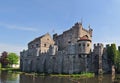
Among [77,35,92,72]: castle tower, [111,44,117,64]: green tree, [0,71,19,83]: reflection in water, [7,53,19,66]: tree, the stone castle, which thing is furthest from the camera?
[7,53,19,66]: tree

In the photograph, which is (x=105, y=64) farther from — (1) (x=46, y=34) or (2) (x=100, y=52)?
(1) (x=46, y=34)

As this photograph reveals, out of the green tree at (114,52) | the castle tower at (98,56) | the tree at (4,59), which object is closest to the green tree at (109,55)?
the green tree at (114,52)

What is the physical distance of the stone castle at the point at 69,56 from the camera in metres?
62.6

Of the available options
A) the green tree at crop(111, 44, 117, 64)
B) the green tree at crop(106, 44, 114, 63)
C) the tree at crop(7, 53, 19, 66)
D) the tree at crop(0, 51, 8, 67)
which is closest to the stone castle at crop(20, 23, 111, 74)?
the green tree at crop(106, 44, 114, 63)

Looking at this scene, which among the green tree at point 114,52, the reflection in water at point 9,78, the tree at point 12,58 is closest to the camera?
the reflection in water at point 9,78

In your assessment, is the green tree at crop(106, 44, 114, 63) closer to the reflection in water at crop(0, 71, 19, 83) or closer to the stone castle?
the stone castle

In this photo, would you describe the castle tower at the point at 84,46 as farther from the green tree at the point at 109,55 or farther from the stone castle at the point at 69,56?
the green tree at the point at 109,55

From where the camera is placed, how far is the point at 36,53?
79188 millimetres

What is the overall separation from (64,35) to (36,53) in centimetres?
1036

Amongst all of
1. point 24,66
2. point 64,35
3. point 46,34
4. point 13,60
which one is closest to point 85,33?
point 64,35

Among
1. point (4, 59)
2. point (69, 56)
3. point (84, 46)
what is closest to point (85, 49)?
point (84, 46)

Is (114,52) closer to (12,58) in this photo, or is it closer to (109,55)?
(109,55)

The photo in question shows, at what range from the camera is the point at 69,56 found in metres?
64.8

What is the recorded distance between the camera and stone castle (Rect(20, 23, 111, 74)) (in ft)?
205
